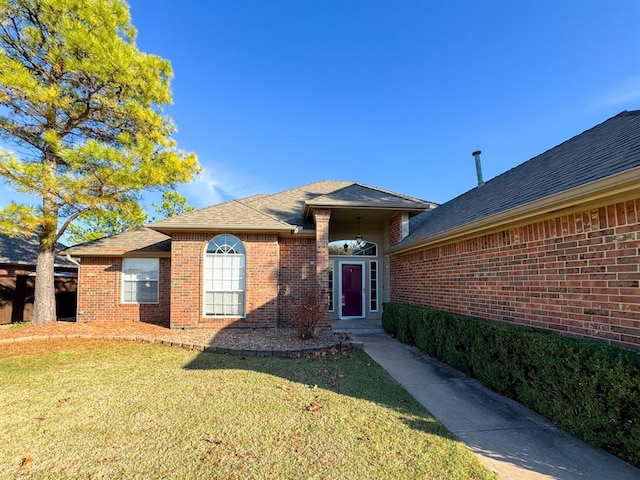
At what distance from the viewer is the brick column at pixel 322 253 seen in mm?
9852

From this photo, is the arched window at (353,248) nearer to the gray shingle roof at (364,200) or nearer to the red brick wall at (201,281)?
the gray shingle roof at (364,200)

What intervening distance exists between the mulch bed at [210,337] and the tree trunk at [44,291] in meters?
0.61

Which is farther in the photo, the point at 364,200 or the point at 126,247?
the point at 126,247

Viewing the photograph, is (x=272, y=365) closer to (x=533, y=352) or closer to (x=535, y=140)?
(x=533, y=352)

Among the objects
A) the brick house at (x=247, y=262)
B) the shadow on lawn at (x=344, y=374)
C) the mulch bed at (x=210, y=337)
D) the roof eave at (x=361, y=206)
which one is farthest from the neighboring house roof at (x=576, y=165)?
the mulch bed at (x=210, y=337)

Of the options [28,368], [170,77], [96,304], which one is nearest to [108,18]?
[170,77]

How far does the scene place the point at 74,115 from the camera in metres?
11.0

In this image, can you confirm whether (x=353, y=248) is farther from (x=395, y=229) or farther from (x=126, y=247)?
(x=126, y=247)

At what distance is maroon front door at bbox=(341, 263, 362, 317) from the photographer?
12.9m

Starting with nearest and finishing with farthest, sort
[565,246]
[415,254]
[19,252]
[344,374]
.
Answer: [565,246] → [344,374] → [415,254] → [19,252]

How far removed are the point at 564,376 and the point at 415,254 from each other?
612 centimetres

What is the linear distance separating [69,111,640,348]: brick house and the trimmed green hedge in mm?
506

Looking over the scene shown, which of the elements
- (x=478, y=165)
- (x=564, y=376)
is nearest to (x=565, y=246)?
(x=564, y=376)

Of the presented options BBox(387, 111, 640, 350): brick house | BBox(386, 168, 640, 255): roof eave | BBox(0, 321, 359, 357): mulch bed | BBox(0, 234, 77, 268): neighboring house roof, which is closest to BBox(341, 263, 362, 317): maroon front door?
BBox(0, 321, 359, 357): mulch bed
